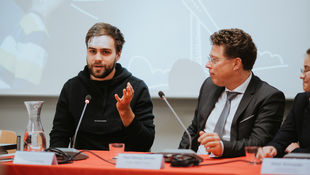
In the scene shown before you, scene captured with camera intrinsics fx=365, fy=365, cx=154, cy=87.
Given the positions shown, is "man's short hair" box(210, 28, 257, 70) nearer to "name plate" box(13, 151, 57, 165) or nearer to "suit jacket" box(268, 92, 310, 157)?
"suit jacket" box(268, 92, 310, 157)

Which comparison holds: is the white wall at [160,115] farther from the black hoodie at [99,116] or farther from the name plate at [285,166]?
the name plate at [285,166]

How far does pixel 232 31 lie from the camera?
2.23m

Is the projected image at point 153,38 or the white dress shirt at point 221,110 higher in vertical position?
the projected image at point 153,38

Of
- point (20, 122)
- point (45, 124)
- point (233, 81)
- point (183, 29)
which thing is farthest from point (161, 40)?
point (20, 122)

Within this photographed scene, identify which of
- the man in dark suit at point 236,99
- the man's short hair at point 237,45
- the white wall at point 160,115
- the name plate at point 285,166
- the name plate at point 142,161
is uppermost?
the man's short hair at point 237,45

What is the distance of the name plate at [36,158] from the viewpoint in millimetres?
1460

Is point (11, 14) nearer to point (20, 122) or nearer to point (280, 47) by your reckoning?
point (20, 122)

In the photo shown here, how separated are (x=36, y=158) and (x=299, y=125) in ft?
4.67

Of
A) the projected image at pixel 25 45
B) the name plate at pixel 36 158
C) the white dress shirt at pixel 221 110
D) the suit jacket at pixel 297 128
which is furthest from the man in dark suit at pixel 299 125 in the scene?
the projected image at pixel 25 45

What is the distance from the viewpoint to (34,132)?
5.53ft

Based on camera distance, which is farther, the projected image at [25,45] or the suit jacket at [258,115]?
the projected image at [25,45]

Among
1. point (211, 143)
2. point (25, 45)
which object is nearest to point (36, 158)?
point (211, 143)

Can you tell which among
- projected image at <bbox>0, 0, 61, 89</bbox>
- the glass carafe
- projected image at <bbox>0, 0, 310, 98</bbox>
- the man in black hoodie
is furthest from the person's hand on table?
projected image at <bbox>0, 0, 61, 89</bbox>

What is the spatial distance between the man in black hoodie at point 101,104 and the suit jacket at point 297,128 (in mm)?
779
